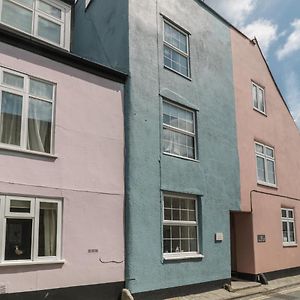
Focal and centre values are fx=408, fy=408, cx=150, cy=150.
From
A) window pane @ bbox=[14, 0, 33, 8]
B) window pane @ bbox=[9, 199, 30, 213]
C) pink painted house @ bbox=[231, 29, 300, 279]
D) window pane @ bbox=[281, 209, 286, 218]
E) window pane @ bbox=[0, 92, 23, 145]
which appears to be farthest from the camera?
window pane @ bbox=[281, 209, 286, 218]

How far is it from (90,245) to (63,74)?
4431 mm

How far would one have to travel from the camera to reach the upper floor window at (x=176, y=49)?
13.9 m

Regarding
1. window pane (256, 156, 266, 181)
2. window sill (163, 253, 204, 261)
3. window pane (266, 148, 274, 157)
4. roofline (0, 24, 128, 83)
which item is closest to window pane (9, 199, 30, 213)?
roofline (0, 24, 128, 83)

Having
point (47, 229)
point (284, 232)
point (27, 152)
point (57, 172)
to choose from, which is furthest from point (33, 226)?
point (284, 232)

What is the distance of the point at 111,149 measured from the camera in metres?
11.2

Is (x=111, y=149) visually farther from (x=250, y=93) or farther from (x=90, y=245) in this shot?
(x=250, y=93)

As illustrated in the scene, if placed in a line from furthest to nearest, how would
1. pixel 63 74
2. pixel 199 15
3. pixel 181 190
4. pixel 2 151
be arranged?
pixel 199 15, pixel 181 190, pixel 63 74, pixel 2 151

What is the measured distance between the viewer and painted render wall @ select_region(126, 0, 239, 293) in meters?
11.5

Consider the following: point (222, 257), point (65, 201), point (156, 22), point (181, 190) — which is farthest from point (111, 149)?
point (222, 257)

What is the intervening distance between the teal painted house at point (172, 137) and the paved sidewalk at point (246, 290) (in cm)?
37

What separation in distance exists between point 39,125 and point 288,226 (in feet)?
43.2

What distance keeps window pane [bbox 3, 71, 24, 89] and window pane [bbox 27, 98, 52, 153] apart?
45 cm

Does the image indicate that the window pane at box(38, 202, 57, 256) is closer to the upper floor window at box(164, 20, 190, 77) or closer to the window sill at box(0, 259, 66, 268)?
the window sill at box(0, 259, 66, 268)

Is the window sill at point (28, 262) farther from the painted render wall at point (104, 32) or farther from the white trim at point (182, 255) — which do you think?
the painted render wall at point (104, 32)
